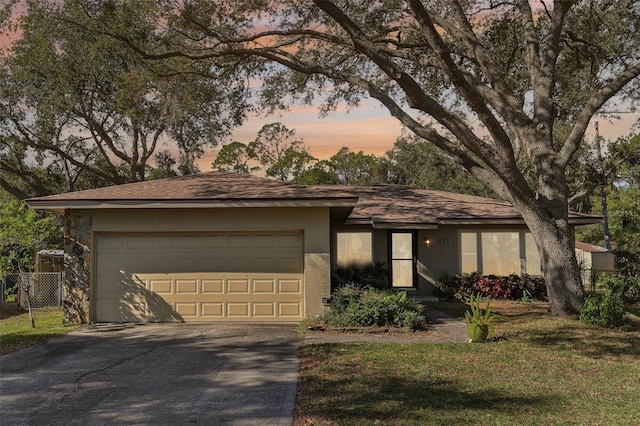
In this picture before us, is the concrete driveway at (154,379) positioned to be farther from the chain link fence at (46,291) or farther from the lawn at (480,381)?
the chain link fence at (46,291)

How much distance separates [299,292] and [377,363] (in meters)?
4.70

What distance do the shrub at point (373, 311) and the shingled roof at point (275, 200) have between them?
2.23 metres

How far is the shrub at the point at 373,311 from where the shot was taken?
11.1 meters

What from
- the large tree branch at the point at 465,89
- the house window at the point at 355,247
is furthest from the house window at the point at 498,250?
the large tree branch at the point at 465,89

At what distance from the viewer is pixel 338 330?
429 inches

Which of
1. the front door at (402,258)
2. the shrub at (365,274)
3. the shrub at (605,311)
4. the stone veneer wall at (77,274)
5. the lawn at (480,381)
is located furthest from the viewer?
the front door at (402,258)

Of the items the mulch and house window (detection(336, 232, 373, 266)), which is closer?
the mulch

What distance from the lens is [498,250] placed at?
57.9 feet

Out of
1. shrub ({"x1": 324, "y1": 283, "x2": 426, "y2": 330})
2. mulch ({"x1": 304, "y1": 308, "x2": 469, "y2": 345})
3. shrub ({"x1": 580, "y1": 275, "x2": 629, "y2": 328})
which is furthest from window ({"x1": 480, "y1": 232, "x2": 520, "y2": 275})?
shrub ({"x1": 324, "y1": 283, "x2": 426, "y2": 330})

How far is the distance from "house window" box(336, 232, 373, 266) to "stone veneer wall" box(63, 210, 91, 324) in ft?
26.2

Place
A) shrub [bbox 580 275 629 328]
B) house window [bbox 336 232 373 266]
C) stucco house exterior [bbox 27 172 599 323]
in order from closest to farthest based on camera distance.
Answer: shrub [bbox 580 275 629 328] < stucco house exterior [bbox 27 172 599 323] < house window [bbox 336 232 373 266]

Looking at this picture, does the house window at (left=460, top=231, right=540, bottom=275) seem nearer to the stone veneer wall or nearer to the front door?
the front door

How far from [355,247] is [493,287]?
15.5 ft

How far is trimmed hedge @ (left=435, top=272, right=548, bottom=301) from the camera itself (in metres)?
16.8
